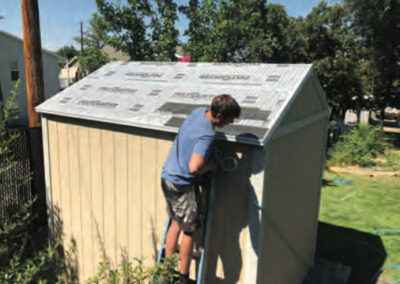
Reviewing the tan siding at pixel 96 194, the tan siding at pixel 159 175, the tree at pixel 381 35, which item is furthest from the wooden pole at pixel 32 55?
the tree at pixel 381 35

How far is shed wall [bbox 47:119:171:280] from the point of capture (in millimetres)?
2961

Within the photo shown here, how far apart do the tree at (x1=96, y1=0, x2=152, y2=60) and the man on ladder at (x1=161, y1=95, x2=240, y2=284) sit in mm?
7222

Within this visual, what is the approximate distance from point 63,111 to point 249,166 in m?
2.10

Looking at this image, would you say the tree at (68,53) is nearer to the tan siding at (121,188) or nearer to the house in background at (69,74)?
the house in background at (69,74)

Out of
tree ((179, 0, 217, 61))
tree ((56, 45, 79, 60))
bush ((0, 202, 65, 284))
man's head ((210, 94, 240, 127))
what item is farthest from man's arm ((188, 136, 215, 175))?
tree ((56, 45, 79, 60))

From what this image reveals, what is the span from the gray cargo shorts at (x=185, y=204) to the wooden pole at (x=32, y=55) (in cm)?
247

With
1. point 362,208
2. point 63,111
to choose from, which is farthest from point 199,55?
point 63,111

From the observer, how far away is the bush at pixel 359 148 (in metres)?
10.4

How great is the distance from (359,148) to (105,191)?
31.6ft

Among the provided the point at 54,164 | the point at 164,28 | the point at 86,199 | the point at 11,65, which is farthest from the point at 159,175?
the point at 11,65

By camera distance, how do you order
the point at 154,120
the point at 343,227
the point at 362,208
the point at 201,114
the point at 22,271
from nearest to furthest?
the point at 201,114, the point at 154,120, the point at 22,271, the point at 343,227, the point at 362,208

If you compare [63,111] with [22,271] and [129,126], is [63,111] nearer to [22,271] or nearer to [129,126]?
[129,126]

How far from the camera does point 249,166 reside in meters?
2.43

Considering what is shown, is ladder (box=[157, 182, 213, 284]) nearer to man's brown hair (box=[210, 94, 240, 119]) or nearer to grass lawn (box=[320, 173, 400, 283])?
man's brown hair (box=[210, 94, 240, 119])
